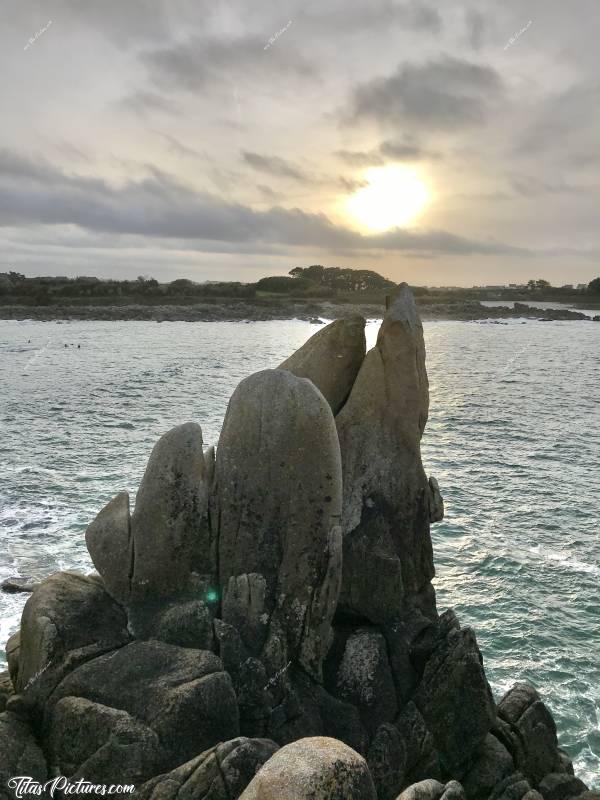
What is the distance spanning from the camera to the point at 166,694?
1314cm

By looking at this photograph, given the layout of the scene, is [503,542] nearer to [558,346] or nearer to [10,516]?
[10,516]

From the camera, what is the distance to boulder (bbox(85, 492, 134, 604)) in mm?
16031

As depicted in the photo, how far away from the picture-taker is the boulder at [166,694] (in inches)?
506

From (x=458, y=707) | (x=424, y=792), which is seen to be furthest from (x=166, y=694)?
(x=458, y=707)

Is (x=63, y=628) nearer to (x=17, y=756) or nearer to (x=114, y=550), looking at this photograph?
(x=114, y=550)

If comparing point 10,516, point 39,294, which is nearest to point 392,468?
point 10,516

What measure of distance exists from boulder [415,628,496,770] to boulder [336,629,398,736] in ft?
2.86

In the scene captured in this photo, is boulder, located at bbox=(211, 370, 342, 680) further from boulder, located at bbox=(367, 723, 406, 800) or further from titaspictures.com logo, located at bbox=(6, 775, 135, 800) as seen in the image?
titaspictures.com logo, located at bbox=(6, 775, 135, 800)

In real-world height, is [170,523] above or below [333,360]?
below

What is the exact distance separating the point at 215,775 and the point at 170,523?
617 centimetres

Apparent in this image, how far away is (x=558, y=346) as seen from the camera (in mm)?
140500

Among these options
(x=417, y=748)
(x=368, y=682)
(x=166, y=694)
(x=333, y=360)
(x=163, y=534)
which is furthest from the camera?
(x=333, y=360)

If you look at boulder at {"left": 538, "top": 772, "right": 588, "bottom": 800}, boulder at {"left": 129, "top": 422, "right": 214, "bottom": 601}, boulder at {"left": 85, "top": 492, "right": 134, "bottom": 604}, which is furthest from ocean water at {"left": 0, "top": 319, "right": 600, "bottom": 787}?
boulder at {"left": 129, "top": 422, "right": 214, "bottom": 601}

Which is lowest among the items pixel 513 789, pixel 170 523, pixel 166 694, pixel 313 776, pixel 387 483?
pixel 513 789
